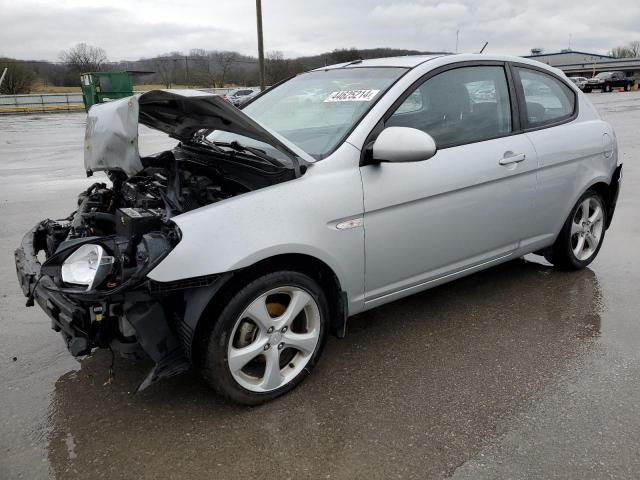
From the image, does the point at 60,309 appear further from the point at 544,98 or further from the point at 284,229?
the point at 544,98

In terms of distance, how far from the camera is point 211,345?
8.22 feet

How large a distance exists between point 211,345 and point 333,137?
4.25ft

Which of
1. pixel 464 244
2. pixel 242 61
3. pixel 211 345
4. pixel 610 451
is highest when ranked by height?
pixel 242 61

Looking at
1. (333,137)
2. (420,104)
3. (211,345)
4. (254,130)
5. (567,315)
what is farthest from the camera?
(567,315)

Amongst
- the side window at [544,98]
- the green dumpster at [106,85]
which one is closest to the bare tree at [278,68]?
the green dumpster at [106,85]

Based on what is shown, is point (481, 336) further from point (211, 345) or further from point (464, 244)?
point (211, 345)

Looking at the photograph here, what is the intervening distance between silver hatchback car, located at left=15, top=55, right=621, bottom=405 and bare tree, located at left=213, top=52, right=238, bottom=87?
52361 millimetres

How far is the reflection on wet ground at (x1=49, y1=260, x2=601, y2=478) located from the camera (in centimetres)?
235

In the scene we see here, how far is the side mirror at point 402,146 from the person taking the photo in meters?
2.80

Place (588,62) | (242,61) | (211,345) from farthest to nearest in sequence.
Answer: (588,62)
(242,61)
(211,345)

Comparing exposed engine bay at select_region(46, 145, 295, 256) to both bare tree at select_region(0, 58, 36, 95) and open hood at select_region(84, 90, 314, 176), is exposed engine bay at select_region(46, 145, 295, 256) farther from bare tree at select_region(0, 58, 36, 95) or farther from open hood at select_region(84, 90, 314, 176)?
bare tree at select_region(0, 58, 36, 95)

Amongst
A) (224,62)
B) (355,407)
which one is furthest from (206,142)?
(224,62)

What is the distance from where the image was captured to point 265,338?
2.69 meters

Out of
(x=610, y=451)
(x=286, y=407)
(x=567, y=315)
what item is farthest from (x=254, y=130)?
(x=567, y=315)
